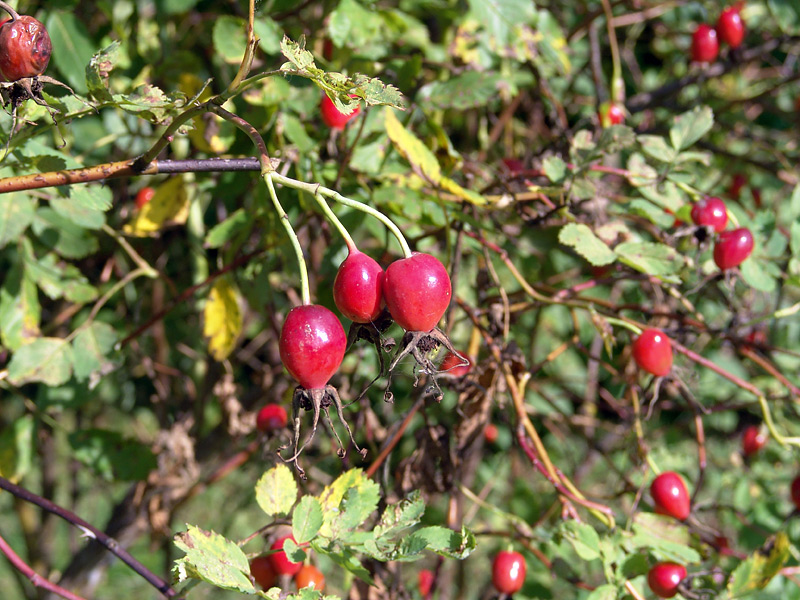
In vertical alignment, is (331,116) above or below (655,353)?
above

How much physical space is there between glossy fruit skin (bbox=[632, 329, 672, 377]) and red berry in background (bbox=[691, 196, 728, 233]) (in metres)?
0.22

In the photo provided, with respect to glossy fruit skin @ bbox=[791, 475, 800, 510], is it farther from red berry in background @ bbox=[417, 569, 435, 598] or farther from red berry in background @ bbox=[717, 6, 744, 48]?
red berry in background @ bbox=[717, 6, 744, 48]

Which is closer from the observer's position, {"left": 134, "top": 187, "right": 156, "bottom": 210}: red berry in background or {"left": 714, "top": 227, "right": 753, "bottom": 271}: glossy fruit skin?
{"left": 714, "top": 227, "right": 753, "bottom": 271}: glossy fruit skin

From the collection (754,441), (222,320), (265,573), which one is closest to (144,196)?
(222,320)

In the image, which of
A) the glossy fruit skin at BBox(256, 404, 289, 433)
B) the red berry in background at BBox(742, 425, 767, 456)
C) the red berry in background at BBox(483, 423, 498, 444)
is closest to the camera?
the glossy fruit skin at BBox(256, 404, 289, 433)

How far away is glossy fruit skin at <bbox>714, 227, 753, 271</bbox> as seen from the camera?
1229 mm

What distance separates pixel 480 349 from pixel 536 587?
1.92 ft

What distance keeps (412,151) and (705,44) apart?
1.16 m

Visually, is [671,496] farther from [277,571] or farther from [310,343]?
[310,343]

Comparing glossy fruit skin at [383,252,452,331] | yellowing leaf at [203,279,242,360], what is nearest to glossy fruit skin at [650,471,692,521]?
glossy fruit skin at [383,252,452,331]

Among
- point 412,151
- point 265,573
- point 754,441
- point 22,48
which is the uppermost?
point 22,48

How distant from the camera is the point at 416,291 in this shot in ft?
2.47

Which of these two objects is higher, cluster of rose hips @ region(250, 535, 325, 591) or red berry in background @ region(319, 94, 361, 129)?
red berry in background @ region(319, 94, 361, 129)

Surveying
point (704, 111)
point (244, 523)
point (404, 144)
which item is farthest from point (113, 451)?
point (244, 523)
